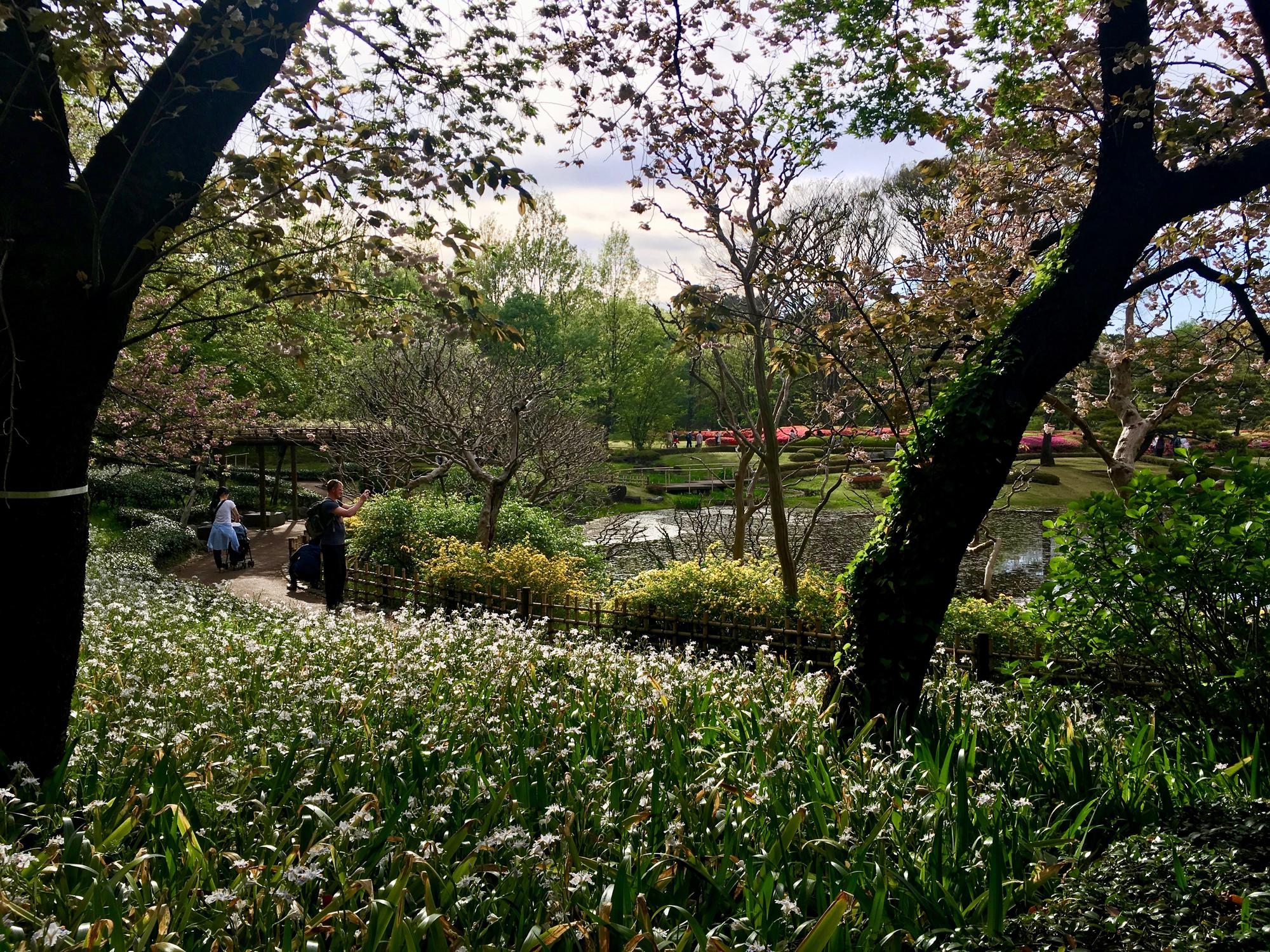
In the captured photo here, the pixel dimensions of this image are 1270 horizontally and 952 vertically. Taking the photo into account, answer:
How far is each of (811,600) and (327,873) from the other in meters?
7.19

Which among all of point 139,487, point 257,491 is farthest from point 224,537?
point 257,491

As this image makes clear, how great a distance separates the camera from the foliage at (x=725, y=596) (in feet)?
29.8

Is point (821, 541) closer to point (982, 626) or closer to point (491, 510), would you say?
point (491, 510)

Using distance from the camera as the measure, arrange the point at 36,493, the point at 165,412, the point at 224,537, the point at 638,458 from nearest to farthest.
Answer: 1. the point at 36,493
2. the point at 224,537
3. the point at 165,412
4. the point at 638,458

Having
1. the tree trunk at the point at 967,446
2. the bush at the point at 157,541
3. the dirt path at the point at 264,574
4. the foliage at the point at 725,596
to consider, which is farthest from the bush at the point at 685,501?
the tree trunk at the point at 967,446

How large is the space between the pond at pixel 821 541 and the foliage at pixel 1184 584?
8.58 meters

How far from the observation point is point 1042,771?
3627 millimetres

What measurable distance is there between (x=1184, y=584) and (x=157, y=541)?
18028 millimetres

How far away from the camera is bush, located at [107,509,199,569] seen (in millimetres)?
15984

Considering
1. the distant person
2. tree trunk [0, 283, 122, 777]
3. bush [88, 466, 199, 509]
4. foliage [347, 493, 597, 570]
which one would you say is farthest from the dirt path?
tree trunk [0, 283, 122, 777]

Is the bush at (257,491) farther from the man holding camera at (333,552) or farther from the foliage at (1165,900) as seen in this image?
the foliage at (1165,900)

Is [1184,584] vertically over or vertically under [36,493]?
under

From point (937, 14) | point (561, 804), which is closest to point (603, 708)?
point (561, 804)

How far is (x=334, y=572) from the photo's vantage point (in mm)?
9859
